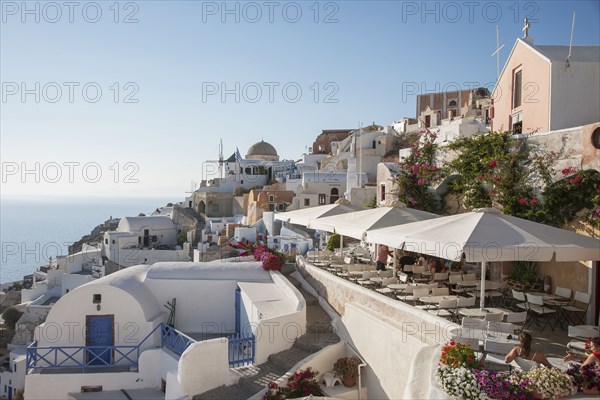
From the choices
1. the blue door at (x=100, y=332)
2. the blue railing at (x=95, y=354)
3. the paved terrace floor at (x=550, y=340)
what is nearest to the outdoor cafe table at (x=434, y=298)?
the paved terrace floor at (x=550, y=340)

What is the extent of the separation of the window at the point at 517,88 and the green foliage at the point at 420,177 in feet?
10.7

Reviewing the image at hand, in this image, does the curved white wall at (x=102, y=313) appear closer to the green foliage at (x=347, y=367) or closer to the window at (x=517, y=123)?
the green foliage at (x=347, y=367)

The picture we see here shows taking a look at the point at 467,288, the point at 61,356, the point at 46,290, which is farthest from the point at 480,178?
the point at 46,290

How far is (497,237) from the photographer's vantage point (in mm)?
8688

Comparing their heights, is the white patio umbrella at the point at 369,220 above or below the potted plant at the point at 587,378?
above

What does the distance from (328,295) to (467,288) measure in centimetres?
410

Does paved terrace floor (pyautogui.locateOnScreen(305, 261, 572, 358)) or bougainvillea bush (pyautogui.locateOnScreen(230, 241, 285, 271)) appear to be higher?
bougainvillea bush (pyautogui.locateOnScreen(230, 241, 285, 271))

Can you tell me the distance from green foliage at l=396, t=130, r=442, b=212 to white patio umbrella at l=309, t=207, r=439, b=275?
321cm

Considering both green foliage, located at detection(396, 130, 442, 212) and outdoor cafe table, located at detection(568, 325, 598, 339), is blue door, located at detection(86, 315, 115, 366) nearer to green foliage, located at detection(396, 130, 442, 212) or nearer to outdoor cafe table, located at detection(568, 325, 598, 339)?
green foliage, located at detection(396, 130, 442, 212)

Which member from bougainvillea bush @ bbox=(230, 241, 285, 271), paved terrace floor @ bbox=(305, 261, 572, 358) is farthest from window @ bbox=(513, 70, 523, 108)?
bougainvillea bush @ bbox=(230, 241, 285, 271)

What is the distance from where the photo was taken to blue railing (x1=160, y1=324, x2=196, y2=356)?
43.1 feet

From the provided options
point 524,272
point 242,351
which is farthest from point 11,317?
point 524,272

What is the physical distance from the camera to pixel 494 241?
8.52 metres

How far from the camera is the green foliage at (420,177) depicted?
17.2 m
